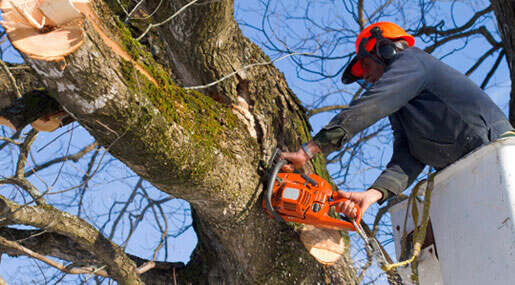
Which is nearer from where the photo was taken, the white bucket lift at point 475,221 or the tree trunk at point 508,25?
the white bucket lift at point 475,221

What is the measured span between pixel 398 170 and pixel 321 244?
0.65 m

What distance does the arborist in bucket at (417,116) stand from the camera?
2561mm

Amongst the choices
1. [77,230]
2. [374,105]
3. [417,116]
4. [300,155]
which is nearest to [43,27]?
[77,230]

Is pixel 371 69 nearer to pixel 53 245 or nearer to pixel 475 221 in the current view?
pixel 475 221

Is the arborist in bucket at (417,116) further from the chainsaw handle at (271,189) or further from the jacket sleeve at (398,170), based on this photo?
the chainsaw handle at (271,189)

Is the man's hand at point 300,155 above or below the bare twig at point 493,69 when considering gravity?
below

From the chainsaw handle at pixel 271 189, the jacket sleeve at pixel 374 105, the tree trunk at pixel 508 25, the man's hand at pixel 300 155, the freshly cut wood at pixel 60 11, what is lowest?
the chainsaw handle at pixel 271 189

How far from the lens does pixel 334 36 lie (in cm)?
628

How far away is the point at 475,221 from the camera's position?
220cm

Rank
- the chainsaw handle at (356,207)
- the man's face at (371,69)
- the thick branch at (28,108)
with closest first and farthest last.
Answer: the thick branch at (28,108) < the chainsaw handle at (356,207) < the man's face at (371,69)

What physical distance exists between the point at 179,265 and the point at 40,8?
2.16 m

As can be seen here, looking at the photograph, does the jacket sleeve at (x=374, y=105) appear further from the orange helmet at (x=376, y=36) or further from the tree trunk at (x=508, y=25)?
the tree trunk at (x=508, y=25)

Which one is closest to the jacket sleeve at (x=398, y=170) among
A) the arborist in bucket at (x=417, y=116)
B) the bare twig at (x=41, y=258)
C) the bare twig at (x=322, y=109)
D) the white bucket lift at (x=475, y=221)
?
the arborist in bucket at (x=417, y=116)

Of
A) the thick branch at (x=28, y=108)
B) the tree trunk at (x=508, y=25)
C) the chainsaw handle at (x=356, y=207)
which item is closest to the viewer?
the thick branch at (x=28, y=108)
